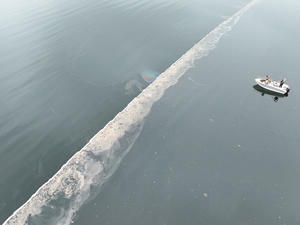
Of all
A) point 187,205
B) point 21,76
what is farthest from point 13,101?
point 187,205

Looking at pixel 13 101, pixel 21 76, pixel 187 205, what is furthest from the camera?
pixel 21 76

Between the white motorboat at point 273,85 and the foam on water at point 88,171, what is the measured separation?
8668 mm

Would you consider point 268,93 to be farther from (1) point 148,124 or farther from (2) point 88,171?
(2) point 88,171

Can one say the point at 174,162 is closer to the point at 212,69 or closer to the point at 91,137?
the point at 91,137

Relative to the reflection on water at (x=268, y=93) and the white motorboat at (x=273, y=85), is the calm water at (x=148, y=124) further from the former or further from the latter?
the white motorboat at (x=273, y=85)

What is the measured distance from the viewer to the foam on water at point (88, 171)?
10.8 metres

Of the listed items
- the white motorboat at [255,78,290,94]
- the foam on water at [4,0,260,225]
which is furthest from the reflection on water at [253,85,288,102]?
the foam on water at [4,0,260,225]

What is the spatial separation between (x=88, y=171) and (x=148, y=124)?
538cm

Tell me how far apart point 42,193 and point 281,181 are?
548 inches

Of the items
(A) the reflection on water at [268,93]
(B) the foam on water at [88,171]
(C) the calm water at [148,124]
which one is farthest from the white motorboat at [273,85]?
(B) the foam on water at [88,171]

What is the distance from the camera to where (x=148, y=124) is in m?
15.5

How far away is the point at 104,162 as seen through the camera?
13.1 m

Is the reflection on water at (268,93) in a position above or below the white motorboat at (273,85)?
below

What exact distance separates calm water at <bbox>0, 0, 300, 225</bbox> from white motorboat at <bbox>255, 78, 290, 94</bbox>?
81cm
